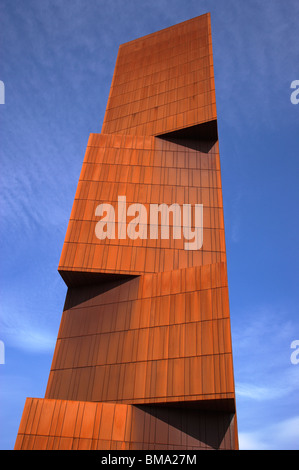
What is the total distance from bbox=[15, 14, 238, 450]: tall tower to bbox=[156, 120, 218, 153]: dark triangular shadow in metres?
0.09

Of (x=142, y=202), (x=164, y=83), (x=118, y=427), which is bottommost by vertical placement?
(x=118, y=427)

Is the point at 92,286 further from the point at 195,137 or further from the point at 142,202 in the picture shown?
the point at 195,137

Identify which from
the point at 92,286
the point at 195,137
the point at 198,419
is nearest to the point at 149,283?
the point at 92,286

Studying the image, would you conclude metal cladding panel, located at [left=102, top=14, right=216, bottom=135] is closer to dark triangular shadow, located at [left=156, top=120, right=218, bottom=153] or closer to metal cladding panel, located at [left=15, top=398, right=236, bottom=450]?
dark triangular shadow, located at [left=156, top=120, right=218, bottom=153]

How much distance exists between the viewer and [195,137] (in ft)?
101

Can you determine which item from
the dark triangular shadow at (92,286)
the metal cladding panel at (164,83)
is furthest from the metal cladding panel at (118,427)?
the metal cladding panel at (164,83)

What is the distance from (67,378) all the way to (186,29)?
123 ft

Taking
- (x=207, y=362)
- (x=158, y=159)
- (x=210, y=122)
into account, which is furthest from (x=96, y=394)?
(x=210, y=122)

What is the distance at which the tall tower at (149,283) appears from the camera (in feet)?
60.6

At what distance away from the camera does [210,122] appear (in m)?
29.4

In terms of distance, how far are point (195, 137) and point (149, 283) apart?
14802mm

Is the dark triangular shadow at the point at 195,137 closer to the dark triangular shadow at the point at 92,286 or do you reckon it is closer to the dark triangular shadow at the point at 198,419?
the dark triangular shadow at the point at 92,286

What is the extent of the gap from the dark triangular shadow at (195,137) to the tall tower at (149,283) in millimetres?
90

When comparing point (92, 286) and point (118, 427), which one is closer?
point (118, 427)
